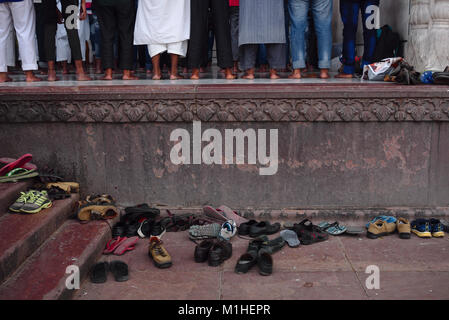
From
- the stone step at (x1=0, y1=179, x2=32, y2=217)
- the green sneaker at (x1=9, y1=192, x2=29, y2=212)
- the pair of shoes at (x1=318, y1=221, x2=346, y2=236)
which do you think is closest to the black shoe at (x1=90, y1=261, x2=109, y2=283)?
the green sneaker at (x1=9, y1=192, x2=29, y2=212)

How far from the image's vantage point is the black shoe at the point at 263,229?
14.6ft

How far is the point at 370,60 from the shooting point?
6492 mm

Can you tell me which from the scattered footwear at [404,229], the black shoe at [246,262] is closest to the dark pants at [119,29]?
the black shoe at [246,262]

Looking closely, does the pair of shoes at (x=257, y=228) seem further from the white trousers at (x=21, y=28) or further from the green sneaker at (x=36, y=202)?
the white trousers at (x=21, y=28)

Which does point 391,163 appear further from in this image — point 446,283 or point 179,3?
point 179,3

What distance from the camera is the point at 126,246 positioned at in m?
4.12

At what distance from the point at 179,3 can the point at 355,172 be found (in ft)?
10.1

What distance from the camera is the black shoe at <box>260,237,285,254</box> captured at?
4016 millimetres

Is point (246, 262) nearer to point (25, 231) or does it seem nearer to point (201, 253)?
point (201, 253)

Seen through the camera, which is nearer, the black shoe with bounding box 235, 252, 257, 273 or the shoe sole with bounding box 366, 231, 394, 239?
the black shoe with bounding box 235, 252, 257, 273

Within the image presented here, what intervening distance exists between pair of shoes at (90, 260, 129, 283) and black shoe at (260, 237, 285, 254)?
45.5 inches

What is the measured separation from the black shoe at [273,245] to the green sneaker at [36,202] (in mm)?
1943

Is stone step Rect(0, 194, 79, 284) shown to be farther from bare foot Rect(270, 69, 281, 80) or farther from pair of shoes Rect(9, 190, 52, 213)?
bare foot Rect(270, 69, 281, 80)

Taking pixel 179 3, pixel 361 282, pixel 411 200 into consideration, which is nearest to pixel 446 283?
pixel 361 282
